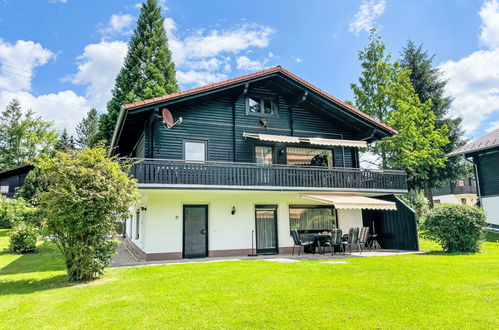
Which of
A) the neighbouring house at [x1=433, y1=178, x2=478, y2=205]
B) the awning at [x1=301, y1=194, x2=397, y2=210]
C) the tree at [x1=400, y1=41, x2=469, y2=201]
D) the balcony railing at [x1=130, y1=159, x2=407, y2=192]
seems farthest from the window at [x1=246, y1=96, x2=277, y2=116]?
the neighbouring house at [x1=433, y1=178, x2=478, y2=205]

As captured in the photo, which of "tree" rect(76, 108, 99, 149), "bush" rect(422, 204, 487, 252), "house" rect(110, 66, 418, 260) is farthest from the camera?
"tree" rect(76, 108, 99, 149)

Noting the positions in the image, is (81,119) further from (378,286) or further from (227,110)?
(378,286)

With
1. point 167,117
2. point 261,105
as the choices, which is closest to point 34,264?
point 167,117

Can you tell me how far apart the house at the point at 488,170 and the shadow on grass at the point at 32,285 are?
75.4 ft

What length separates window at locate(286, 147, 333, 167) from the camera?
16578mm

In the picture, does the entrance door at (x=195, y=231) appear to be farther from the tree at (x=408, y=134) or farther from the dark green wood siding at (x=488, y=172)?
the dark green wood siding at (x=488, y=172)

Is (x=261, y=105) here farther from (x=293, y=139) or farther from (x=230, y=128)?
(x=293, y=139)

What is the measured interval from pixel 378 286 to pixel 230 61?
54.8 ft

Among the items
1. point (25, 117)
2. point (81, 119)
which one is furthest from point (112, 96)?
point (81, 119)

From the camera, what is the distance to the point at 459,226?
41.8 ft

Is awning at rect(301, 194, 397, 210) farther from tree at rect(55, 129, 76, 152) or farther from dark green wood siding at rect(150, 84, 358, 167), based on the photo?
tree at rect(55, 129, 76, 152)

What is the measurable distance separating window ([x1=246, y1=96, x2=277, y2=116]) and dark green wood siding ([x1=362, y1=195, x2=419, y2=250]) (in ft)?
22.9

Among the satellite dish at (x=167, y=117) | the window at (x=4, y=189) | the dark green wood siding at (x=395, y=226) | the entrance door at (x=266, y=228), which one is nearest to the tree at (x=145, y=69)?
the window at (x=4, y=189)

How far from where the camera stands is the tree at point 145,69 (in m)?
30.9
